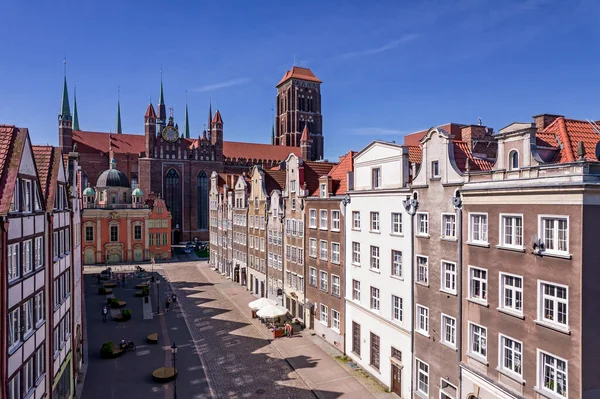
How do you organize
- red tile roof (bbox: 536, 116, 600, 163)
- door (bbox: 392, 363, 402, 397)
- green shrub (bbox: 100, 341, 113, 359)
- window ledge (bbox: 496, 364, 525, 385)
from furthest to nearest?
green shrub (bbox: 100, 341, 113, 359)
door (bbox: 392, 363, 402, 397)
red tile roof (bbox: 536, 116, 600, 163)
window ledge (bbox: 496, 364, 525, 385)

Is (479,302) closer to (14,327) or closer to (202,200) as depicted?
(14,327)

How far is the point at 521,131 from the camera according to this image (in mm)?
17234

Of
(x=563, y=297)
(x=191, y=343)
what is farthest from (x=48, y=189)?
(x=563, y=297)

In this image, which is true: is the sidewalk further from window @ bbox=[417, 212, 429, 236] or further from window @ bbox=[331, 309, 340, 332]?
window @ bbox=[417, 212, 429, 236]

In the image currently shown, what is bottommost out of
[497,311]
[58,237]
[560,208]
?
[497,311]

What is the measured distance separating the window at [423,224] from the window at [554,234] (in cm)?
704

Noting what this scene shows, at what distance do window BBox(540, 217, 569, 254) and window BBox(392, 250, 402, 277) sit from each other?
387 inches

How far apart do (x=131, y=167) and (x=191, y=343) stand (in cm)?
7909

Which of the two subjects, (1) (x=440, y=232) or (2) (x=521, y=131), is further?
(1) (x=440, y=232)

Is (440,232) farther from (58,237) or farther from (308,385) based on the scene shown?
(58,237)

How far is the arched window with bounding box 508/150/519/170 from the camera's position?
17859mm

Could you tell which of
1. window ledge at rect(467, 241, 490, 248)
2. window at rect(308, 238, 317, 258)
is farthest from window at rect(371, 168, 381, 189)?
window at rect(308, 238, 317, 258)

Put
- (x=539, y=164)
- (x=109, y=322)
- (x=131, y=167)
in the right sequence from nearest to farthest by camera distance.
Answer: (x=539, y=164), (x=109, y=322), (x=131, y=167)

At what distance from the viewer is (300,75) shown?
124 metres
